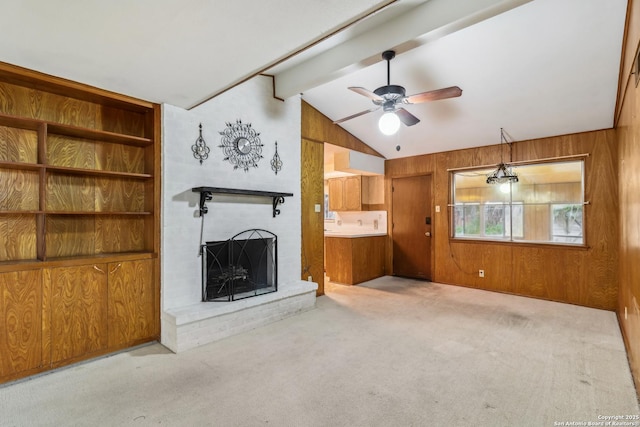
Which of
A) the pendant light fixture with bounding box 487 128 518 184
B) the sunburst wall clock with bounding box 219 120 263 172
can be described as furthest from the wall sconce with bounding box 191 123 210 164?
the pendant light fixture with bounding box 487 128 518 184

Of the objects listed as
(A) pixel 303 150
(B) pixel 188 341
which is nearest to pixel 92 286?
(B) pixel 188 341

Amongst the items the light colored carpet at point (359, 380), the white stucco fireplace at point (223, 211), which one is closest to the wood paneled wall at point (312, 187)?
the white stucco fireplace at point (223, 211)

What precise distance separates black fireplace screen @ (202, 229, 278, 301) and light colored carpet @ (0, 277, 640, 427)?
52 cm

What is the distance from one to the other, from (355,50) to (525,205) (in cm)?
372

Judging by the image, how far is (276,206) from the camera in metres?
4.13

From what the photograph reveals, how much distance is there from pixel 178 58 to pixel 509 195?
Result: 503 cm

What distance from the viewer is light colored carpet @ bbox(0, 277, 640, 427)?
78.2 inches

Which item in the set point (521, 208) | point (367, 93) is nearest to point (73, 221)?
point (367, 93)

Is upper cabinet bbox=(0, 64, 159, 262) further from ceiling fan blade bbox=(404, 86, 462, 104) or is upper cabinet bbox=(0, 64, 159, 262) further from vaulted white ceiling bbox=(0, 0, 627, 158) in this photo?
ceiling fan blade bbox=(404, 86, 462, 104)

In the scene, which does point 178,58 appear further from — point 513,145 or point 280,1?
point 513,145

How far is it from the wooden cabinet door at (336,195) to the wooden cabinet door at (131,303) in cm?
424

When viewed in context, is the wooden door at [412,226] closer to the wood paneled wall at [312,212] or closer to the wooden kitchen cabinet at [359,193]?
the wooden kitchen cabinet at [359,193]

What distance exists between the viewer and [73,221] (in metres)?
2.90

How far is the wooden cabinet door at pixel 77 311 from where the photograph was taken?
2592 mm
